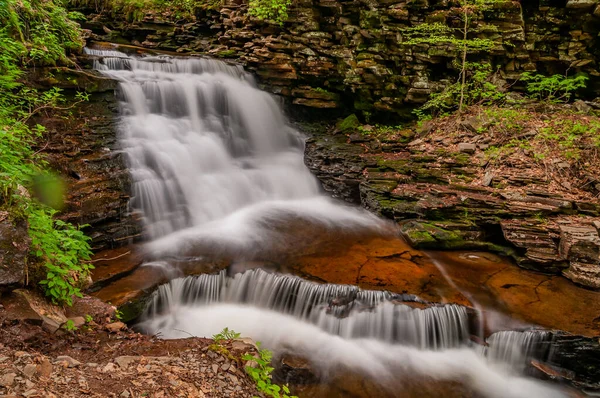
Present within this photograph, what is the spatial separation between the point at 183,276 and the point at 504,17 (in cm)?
1031

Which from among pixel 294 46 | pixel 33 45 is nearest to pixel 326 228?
pixel 294 46

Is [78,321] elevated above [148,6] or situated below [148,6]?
below

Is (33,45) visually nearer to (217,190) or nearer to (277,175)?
(217,190)

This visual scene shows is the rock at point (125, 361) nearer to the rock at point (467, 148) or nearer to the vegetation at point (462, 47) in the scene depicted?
the rock at point (467, 148)

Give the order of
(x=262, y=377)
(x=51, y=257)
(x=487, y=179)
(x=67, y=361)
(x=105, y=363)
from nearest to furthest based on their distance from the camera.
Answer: (x=67, y=361) → (x=105, y=363) → (x=262, y=377) → (x=51, y=257) → (x=487, y=179)

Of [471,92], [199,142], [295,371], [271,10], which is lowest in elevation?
[295,371]

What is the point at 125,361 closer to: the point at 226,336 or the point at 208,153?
the point at 226,336

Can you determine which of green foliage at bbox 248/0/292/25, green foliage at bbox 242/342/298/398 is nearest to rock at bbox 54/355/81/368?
green foliage at bbox 242/342/298/398

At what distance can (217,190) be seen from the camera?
889cm

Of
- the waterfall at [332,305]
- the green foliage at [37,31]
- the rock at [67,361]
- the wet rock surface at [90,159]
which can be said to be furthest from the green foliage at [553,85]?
the green foliage at [37,31]

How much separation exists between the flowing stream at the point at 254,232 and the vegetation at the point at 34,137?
5.25ft

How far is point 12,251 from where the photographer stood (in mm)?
2971

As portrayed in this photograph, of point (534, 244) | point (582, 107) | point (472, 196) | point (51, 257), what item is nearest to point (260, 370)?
point (51, 257)

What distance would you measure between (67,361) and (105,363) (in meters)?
0.29
